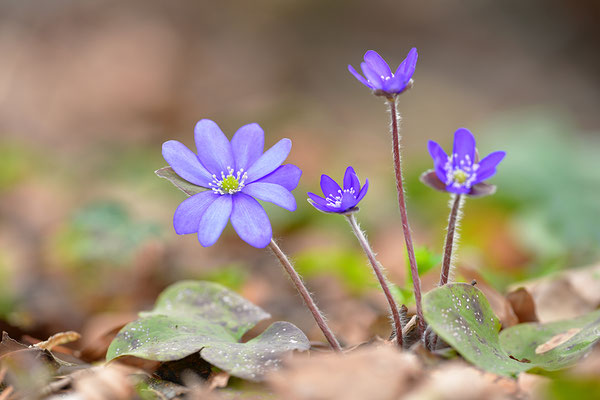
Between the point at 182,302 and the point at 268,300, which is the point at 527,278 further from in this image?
the point at 182,302

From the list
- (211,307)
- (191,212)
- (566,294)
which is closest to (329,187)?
(191,212)

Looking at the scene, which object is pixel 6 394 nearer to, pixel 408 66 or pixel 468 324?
pixel 468 324

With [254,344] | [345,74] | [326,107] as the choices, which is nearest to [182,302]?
[254,344]

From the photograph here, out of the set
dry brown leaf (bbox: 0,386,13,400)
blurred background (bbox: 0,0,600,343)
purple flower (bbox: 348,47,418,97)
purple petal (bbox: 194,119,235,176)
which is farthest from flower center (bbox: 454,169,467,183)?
dry brown leaf (bbox: 0,386,13,400)

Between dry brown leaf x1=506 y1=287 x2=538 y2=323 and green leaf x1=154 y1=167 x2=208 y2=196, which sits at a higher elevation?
green leaf x1=154 y1=167 x2=208 y2=196

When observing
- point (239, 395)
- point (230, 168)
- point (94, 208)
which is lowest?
point (239, 395)

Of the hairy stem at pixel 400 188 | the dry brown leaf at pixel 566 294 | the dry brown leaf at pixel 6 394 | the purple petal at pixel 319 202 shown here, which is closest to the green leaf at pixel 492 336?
the hairy stem at pixel 400 188

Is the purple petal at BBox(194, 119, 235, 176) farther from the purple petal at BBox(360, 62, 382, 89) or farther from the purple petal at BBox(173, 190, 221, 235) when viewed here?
the purple petal at BBox(360, 62, 382, 89)
